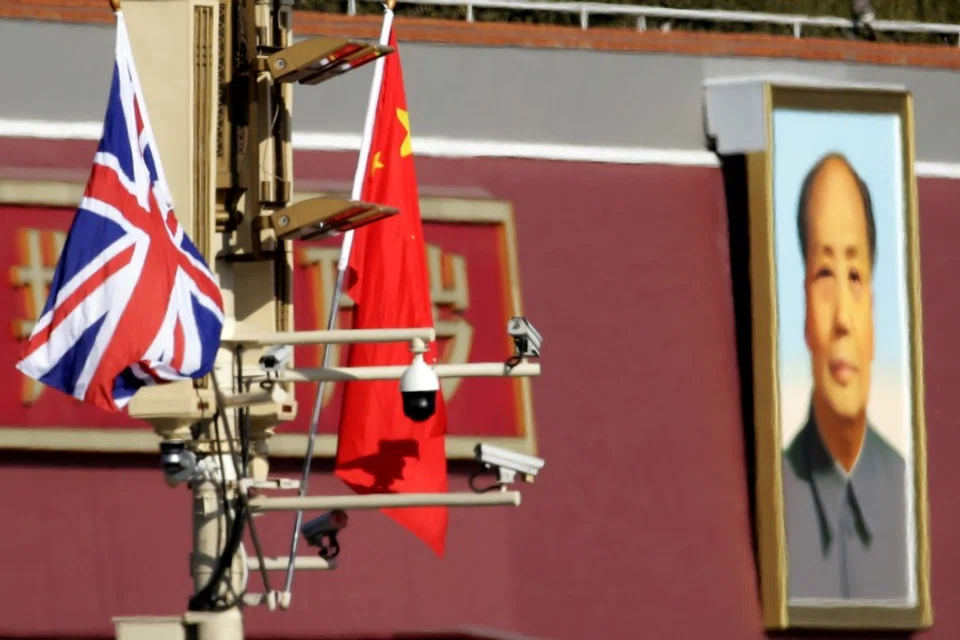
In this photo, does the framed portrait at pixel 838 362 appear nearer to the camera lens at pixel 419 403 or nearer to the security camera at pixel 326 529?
the security camera at pixel 326 529

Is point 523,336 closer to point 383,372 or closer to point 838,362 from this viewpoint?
point 383,372

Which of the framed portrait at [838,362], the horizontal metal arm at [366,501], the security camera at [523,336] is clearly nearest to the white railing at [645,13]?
the framed portrait at [838,362]

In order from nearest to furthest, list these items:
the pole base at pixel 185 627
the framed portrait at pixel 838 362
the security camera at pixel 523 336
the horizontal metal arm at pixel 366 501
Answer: the horizontal metal arm at pixel 366 501 → the pole base at pixel 185 627 → the security camera at pixel 523 336 → the framed portrait at pixel 838 362

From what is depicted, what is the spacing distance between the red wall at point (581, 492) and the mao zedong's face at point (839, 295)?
0.81 metres

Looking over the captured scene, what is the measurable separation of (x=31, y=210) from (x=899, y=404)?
7.94 meters

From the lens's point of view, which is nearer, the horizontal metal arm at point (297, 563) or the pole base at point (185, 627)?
the pole base at point (185, 627)

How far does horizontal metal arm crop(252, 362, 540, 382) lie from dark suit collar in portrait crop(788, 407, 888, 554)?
844 centimetres

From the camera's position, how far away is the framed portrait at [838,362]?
2191cm

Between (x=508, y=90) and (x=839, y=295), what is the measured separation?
3.49 metres

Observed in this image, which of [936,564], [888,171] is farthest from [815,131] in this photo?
[936,564]

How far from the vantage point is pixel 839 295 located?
22.2 m

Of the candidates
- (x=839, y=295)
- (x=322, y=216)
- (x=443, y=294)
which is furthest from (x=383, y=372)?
(x=839, y=295)

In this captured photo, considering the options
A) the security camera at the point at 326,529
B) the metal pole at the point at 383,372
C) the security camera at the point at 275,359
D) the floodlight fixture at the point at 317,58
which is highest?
the floodlight fixture at the point at 317,58

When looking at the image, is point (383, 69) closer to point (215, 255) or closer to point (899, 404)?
point (215, 255)
